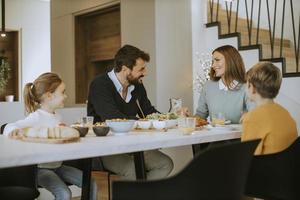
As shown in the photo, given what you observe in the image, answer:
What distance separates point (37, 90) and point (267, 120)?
122cm

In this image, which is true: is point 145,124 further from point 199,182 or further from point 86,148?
point 199,182

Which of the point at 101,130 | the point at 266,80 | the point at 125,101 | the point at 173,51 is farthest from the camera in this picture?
the point at 173,51

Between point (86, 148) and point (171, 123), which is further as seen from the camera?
point (171, 123)

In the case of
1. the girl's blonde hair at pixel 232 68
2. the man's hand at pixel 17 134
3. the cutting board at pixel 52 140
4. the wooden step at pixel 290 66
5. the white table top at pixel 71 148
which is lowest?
the white table top at pixel 71 148

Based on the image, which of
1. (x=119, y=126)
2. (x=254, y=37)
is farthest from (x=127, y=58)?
(x=254, y=37)

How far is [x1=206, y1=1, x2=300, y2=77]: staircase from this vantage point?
13.8 feet

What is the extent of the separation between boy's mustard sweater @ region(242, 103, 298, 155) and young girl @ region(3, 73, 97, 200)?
893 mm

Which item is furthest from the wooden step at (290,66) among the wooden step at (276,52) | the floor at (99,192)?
the floor at (99,192)

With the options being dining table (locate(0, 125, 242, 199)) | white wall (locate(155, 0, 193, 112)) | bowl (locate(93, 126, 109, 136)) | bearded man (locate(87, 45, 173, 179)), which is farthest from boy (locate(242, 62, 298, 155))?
white wall (locate(155, 0, 193, 112))

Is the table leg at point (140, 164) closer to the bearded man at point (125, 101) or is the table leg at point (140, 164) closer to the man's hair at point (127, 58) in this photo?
the bearded man at point (125, 101)

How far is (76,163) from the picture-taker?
7.90 feet

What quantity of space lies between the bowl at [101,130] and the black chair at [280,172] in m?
0.68

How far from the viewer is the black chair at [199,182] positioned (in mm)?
1201

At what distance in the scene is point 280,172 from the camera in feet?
6.00
